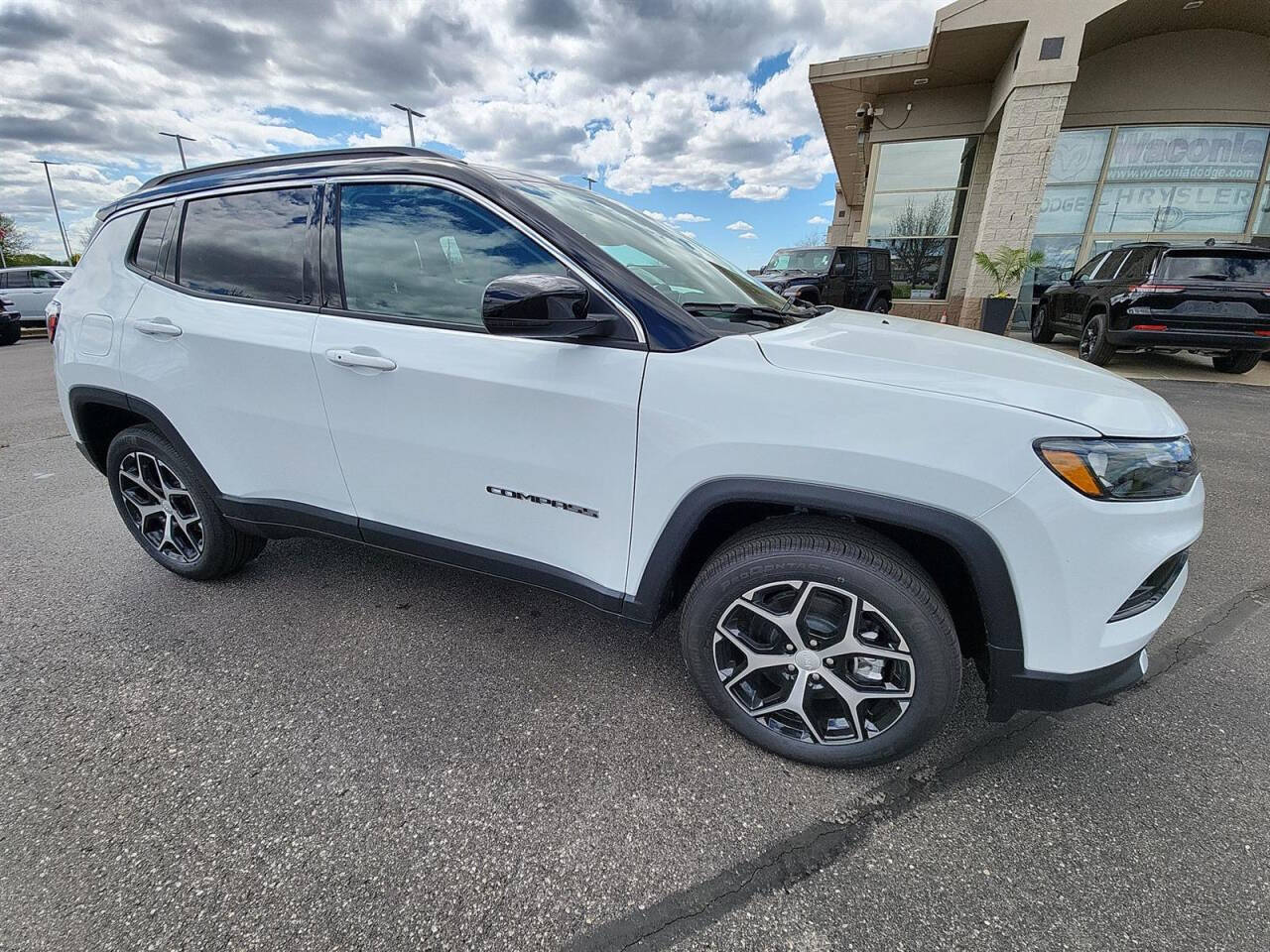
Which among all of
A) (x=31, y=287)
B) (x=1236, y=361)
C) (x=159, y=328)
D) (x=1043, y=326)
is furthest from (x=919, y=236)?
(x=31, y=287)

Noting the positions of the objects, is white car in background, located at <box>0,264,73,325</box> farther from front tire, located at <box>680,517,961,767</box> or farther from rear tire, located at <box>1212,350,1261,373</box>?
rear tire, located at <box>1212,350,1261,373</box>

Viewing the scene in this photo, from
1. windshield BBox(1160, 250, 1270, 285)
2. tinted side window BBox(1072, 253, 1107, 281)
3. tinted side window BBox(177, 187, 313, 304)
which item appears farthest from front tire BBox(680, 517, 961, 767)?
tinted side window BBox(1072, 253, 1107, 281)

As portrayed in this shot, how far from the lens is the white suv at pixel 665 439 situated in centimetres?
152

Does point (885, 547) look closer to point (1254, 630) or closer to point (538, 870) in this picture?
point (538, 870)

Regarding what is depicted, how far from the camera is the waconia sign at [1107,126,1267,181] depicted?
11898 mm

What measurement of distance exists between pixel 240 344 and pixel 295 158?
74 centimetres

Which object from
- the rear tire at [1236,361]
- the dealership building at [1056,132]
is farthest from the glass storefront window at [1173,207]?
the rear tire at [1236,361]

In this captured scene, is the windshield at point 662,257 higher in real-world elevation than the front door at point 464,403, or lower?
higher

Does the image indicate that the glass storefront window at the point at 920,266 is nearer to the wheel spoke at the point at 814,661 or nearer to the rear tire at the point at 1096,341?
the rear tire at the point at 1096,341

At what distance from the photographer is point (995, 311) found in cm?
1080

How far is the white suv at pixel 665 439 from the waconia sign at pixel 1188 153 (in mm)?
14482

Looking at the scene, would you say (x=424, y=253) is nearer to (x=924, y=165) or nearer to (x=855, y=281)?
(x=855, y=281)

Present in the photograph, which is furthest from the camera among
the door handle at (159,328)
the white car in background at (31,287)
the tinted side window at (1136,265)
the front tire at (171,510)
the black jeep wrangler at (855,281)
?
the white car in background at (31,287)

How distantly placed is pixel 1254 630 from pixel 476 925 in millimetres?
3272
